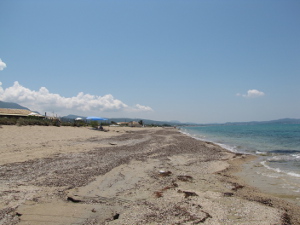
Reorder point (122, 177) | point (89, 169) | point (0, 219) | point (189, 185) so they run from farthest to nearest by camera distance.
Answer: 1. point (89, 169)
2. point (122, 177)
3. point (189, 185)
4. point (0, 219)

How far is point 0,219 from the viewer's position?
4.06 m

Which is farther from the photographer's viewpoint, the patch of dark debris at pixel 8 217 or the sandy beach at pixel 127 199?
the sandy beach at pixel 127 199

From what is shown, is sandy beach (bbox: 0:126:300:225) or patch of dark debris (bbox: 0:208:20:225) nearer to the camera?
patch of dark debris (bbox: 0:208:20:225)

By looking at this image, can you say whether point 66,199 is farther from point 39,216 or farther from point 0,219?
point 0,219

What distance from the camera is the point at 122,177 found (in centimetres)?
755

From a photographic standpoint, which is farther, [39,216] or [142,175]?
[142,175]

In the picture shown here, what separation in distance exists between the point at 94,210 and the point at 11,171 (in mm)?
4984

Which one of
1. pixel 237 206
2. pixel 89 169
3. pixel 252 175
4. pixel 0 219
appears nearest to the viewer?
→ pixel 0 219

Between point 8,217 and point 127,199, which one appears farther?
point 127,199

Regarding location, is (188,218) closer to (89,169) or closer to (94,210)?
(94,210)

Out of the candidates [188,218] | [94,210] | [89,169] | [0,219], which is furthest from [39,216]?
[89,169]

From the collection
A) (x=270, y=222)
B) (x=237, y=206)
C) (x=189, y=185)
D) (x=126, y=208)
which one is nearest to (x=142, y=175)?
(x=189, y=185)

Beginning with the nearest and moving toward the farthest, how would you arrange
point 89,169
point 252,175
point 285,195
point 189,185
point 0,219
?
1. point 0,219
2. point 285,195
3. point 189,185
4. point 89,169
5. point 252,175

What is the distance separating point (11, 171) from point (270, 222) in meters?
8.47
